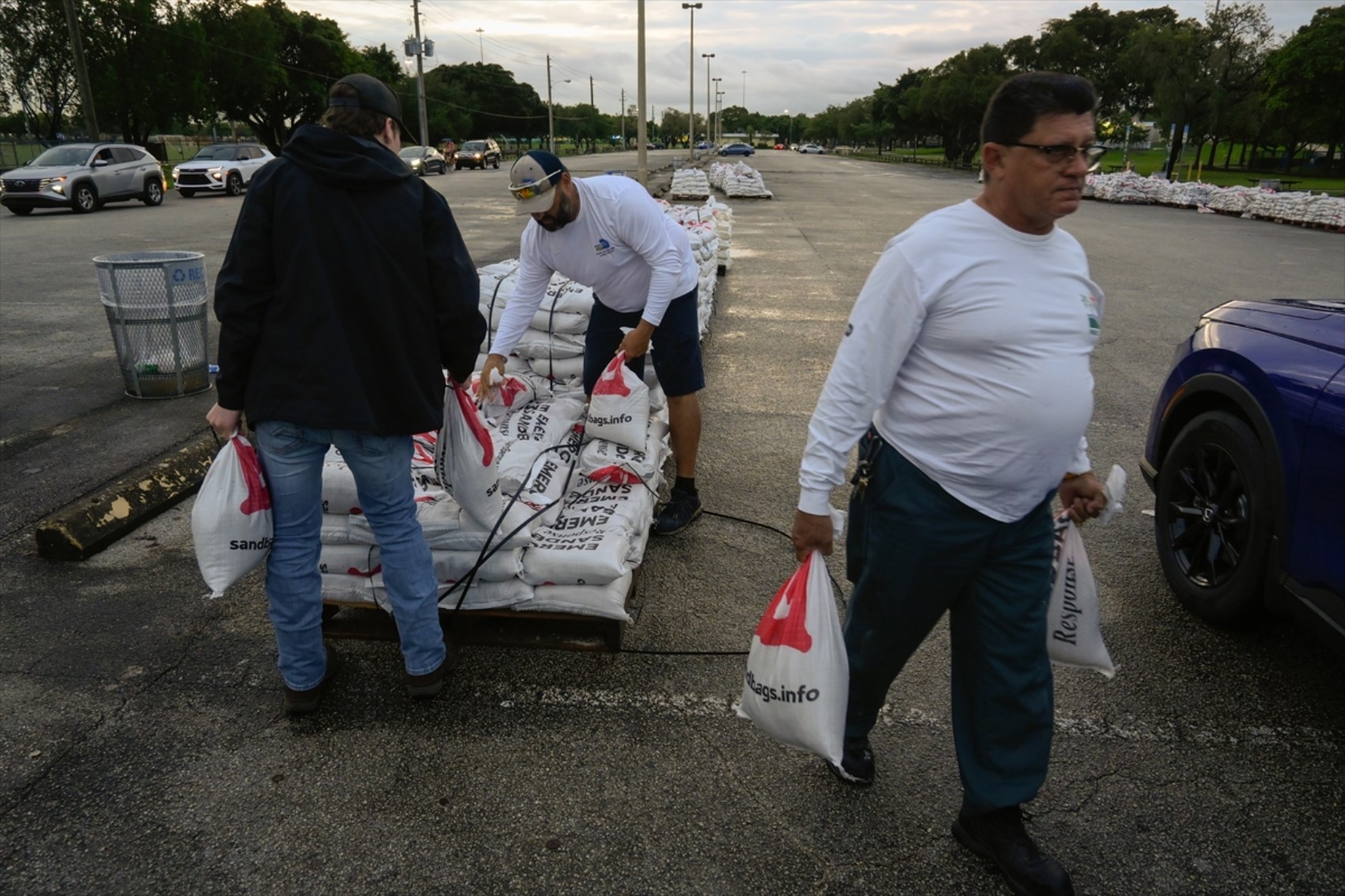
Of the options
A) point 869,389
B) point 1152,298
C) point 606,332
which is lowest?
point 1152,298

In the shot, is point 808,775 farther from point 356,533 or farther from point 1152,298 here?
point 1152,298

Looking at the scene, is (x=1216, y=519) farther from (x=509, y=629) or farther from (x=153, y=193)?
(x=153, y=193)

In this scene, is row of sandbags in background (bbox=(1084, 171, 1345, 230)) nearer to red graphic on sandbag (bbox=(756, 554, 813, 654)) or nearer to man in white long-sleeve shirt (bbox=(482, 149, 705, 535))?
man in white long-sleeve shirt (bbox=(482, 149, 705, 535))

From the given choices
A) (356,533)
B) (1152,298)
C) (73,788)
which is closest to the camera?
(73,788)

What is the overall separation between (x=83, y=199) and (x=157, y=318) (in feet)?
60.6

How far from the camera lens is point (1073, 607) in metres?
2.52

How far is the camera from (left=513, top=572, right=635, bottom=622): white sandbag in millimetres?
3199

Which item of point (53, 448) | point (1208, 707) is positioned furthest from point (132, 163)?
point (1208, 707)

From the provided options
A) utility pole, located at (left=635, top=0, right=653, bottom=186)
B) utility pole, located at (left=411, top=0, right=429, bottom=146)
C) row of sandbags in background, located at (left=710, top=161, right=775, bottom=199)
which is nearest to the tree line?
utility pole, located at (left=411, top=0, right=429, bottom=146)

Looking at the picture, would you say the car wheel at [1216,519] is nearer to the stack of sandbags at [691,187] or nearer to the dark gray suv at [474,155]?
the stack of sandbags at [691,187]

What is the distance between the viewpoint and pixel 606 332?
14.3 feet

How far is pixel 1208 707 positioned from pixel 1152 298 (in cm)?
956

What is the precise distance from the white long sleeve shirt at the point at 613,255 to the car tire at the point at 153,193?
22825 mm

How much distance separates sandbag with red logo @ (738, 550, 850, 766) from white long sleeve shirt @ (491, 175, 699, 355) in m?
1.99
